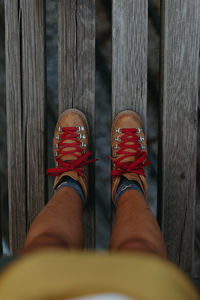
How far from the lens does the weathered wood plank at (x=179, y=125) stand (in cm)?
90

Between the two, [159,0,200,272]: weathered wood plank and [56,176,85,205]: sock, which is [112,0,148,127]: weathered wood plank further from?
[56,176,85,205]: sock

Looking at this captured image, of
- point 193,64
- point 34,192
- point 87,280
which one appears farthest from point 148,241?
point 193,64

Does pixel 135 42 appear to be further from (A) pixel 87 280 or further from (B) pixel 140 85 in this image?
(A) pixel 87 280

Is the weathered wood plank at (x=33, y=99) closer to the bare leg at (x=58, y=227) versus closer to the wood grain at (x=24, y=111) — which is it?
the wood grain at (x=24, y=111)

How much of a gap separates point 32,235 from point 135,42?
0.72 m

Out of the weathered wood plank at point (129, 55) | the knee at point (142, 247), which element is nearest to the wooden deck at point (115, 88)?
the weathered wood plank at point (129, 55)

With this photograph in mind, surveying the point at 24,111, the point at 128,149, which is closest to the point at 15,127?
the point at 24,111

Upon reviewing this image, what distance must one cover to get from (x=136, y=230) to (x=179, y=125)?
0.51 metres

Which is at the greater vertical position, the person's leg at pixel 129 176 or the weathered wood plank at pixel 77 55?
the weathered wood plank at pixel 77 55

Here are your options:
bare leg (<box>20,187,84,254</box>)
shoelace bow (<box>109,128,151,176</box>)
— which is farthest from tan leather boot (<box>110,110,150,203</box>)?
bare leg (<box>20,187,84,254</box>)

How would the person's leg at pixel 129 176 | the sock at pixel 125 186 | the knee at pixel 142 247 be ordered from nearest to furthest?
the knee at pixel 142 247, the person's leg at pixel 129 176, the sock at pixel 125 186

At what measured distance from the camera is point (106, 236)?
116 cm

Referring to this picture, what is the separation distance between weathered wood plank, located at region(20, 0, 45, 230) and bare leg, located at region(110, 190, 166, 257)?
38cm

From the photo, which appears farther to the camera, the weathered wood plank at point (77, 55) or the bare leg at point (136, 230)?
the weathered wood plank at point (77, 55)
